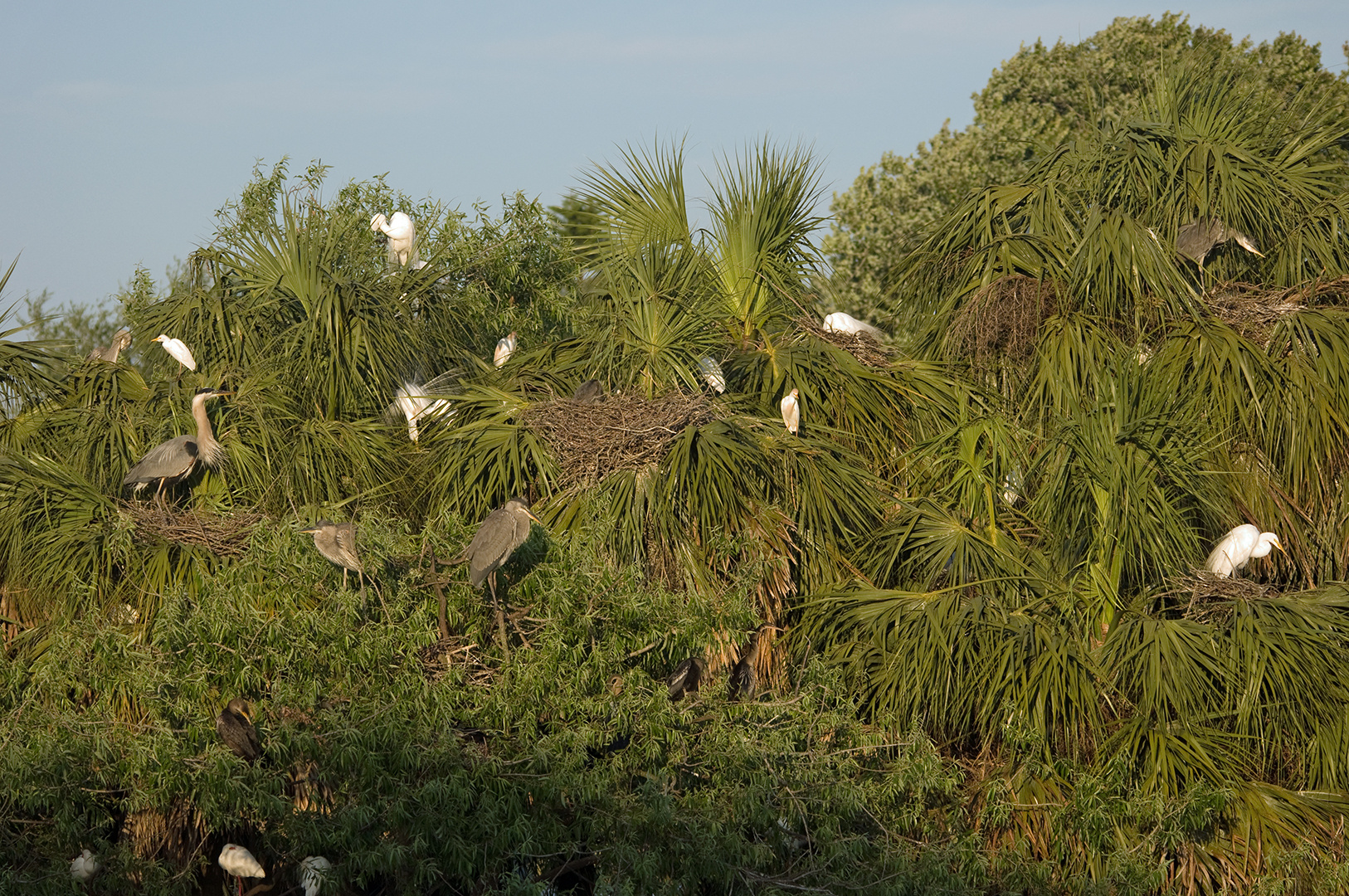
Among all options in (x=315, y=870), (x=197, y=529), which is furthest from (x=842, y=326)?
(x=315, y=870)

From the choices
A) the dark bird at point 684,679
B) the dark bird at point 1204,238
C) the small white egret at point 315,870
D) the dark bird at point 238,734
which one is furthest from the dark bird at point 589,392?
the dark bird at point 1204,238

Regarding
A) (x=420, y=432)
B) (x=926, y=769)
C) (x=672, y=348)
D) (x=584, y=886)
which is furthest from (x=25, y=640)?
(x=926, y=769)

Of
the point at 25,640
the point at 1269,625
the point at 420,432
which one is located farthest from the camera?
the point at 420,432

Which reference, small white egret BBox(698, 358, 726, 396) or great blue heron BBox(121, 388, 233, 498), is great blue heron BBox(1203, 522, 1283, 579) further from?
great blue heron BBox(121, 388, 233, 498)

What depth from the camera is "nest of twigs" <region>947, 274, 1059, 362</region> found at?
1131 centimetres

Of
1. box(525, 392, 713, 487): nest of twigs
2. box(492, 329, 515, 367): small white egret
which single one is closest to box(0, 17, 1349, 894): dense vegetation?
box(525, 392, 713, 487): nest of twigs

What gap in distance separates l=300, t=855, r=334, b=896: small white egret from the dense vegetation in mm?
117

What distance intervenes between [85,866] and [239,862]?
87cm

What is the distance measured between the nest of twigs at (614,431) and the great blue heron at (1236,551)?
3537 millimetres

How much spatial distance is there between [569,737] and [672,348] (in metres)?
3.86

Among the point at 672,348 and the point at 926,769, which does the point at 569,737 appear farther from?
the point at 672,348

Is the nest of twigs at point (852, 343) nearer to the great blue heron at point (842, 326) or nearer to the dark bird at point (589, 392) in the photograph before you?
the great blue heron at point (842, 326)

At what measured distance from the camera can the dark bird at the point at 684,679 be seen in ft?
28.2

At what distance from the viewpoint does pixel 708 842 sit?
7.22m
